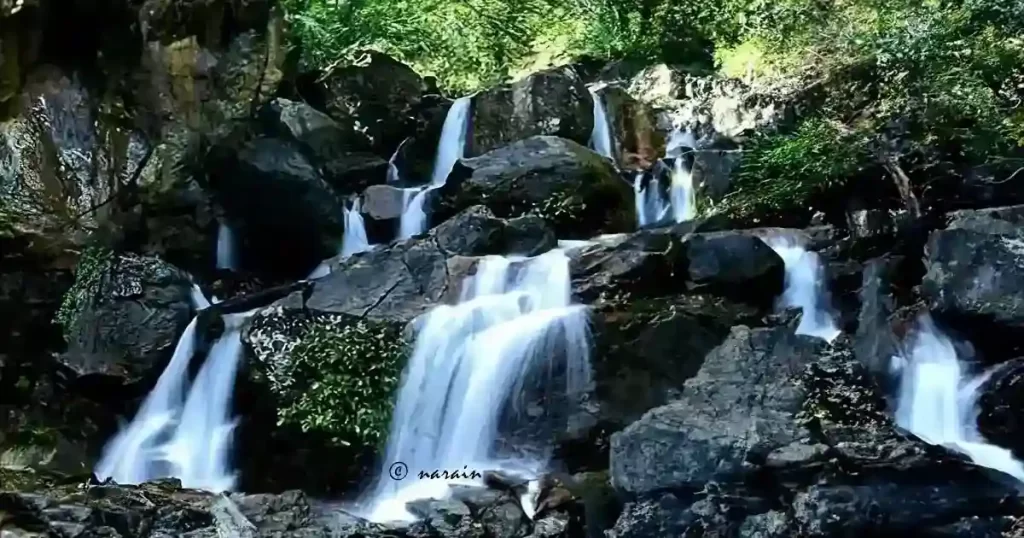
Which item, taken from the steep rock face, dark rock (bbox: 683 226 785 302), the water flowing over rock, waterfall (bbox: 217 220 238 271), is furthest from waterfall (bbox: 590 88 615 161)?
the steep rock face

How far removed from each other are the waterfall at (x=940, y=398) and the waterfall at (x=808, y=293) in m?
0.68

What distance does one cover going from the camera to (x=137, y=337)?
24.1 ft

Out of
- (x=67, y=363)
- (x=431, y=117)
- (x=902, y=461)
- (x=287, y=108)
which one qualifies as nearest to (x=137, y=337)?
(x=67, y=363)

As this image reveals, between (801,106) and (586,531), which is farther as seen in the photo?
(801,106)

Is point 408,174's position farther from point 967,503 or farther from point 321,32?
point 967,503

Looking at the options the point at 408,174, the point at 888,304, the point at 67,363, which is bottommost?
the point at 67,363

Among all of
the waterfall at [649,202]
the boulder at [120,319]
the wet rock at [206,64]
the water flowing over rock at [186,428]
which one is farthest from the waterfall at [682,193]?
the boulder at [120,319]

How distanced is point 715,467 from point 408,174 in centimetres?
606

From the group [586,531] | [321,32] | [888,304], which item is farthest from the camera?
[321,32]

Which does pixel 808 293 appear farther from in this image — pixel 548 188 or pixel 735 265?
pixel 548 188

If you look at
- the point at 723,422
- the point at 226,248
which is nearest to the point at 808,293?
the point at 723,422

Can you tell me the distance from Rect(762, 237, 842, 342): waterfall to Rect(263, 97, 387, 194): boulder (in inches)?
168

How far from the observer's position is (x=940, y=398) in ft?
21.0

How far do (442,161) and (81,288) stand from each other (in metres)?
4.17
